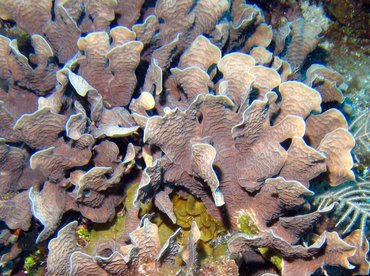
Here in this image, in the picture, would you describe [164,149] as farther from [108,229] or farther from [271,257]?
[271,257]

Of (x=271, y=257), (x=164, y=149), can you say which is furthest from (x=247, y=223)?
(x=164, y=149)

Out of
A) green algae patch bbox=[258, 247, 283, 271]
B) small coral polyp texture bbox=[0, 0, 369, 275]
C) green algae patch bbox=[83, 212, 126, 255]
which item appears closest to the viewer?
small coral polyp texture bbox=[0, 0, 369, 275]

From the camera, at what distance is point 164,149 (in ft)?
7.11

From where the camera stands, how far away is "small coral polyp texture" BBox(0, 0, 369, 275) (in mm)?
2023

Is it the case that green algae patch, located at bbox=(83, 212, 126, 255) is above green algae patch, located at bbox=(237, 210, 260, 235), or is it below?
below

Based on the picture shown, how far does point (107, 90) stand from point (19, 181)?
924 millimetres

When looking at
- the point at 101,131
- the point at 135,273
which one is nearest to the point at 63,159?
the point at 101,131

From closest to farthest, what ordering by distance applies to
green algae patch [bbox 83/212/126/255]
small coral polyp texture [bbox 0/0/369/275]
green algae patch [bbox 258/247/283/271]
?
small coral polyp texture [bbox 0/0/369/275] → green algae patch [bbox 258/247/283/271] → green algae patch [bbox 83/212/126/255]

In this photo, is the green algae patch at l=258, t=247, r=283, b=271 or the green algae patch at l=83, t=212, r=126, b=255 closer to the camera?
the green algae patch at l=258, t=247, r=283, b=271

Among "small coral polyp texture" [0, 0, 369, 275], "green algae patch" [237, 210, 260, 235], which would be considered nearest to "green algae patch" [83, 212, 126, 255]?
"small coral polyp texture" [0, 0, 369, 275]

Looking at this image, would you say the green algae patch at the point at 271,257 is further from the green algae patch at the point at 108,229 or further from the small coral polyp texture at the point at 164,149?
the green algae patch at the point at 108,229

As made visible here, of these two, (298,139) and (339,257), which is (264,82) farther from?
(339,257)

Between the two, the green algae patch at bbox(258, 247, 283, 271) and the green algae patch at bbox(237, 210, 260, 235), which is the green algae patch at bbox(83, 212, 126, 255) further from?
the green algae patch at bbox(258, 247, 283, 271)

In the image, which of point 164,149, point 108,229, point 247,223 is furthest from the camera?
point 108,229
